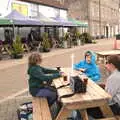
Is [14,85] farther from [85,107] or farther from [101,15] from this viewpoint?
[101,15]

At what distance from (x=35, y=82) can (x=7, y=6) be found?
23300 mm

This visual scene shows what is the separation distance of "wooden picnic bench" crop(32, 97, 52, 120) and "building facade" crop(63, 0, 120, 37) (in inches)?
1825

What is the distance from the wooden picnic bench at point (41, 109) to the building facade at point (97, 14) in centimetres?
4636

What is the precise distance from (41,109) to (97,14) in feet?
178

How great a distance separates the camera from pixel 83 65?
966cm

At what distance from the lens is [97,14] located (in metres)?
60.0

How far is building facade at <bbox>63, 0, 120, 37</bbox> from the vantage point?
55.4 m

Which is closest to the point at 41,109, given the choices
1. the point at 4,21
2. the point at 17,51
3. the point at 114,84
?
the point at 114,84

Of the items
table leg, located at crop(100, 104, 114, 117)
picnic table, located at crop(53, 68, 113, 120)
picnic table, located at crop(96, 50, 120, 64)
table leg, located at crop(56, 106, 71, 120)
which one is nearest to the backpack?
picnic table, located at crop(53, 68, 113, 120)

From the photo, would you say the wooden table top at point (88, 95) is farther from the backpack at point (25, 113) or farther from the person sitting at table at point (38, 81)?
the backpack at point (25, 113)

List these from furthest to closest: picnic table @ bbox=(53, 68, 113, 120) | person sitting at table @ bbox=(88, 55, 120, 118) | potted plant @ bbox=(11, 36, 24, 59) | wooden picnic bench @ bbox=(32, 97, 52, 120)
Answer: potted plant @ bbox=(11, 36, 24, 59) < wooden picnic bench @ bbox=(32, 97, 52, 120) < person sitting at table @ bbox=(88, 55, 120, 118) < picnic table @ bbox=(53, 68, 113, 120)

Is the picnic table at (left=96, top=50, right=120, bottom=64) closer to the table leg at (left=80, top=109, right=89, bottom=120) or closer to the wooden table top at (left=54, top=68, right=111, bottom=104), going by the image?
the wooden table top at (left=54, top=68, right=111, bottom=104)

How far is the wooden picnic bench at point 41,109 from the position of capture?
20.2 feet

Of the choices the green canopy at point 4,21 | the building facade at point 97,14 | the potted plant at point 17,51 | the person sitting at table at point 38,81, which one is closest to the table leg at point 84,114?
the person sitting at table at point 38,81
